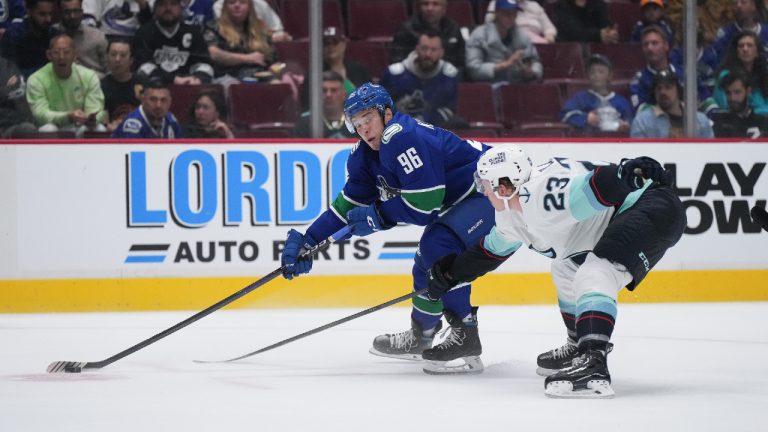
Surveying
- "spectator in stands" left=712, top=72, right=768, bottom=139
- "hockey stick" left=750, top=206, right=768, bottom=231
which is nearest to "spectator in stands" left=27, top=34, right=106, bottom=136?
"spectator in stands" left=712, top=72, right=768, bottom=139

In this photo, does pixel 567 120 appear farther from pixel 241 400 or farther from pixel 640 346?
pixel 241 400

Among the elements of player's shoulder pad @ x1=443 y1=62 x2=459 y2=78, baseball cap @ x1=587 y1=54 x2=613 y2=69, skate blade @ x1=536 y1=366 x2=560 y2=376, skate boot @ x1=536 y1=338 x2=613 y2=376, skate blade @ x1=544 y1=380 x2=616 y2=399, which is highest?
baseball cap @ x1=587 y1=54 x2=613 y2=69

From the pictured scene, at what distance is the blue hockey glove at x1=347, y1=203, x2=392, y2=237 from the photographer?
448 cm

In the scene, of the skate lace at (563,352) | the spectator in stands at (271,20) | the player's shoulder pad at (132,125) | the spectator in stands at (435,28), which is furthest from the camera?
the spectator in stands at (435,28)

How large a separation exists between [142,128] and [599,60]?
2787 mm

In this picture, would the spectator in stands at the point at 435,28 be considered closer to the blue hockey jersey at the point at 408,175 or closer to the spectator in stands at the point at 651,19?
the spectator in stands at the point at 651,19

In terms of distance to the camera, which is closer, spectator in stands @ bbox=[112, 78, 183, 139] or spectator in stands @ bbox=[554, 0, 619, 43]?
spectator in stands @ bbox=[112, 78, 183, 139]

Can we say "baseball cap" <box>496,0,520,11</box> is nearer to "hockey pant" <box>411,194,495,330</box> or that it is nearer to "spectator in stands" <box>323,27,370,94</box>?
"spectator in stands" <box>323,27,370,94</box>

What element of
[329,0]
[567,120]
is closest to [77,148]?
[329,0]

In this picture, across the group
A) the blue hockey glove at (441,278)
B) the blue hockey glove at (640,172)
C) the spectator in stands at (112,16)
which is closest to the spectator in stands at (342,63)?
the spectator in stands at (112,16)

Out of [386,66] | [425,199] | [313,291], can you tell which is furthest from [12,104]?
[425,199]

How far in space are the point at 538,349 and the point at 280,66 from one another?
8.53 ft

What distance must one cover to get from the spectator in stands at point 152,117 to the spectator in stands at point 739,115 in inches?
130

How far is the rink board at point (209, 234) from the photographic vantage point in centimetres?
649
